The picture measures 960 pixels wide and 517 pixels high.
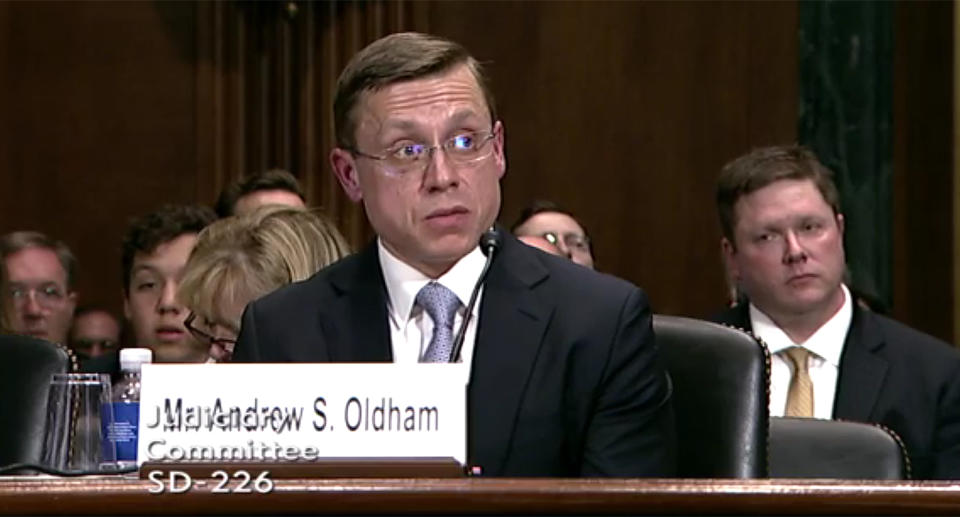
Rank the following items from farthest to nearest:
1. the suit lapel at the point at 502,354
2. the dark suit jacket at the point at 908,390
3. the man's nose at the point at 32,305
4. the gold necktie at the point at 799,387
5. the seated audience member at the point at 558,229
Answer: the man's nose at the point at 32,305
the seated audience member at the point at 558,229
the gold necktie at the point at 799,387
the dark suit jacket at the point at 908,390
the suit lapel at the point at 502,354

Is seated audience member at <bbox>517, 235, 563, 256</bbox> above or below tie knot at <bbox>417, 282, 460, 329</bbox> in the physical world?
above

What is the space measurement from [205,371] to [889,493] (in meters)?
0.79

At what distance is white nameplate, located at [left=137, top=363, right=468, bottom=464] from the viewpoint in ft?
7.09

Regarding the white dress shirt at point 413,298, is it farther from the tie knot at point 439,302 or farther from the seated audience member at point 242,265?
the seated audience member at point 242,265

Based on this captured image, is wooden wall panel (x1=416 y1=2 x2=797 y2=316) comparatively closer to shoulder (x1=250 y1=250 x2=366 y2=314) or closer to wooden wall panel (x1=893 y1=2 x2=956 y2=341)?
wooden wall panel (x1=893 y1=2 x2=956 y2=341)

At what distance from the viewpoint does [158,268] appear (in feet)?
16.1

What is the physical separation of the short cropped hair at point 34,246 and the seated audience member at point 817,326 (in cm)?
189

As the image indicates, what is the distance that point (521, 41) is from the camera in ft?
19.8

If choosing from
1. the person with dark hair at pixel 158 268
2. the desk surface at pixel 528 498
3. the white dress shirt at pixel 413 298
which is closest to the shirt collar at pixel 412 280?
the white dress shirt at pixel 413 298

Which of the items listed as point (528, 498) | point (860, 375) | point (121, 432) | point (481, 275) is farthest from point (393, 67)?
point (860, 375)

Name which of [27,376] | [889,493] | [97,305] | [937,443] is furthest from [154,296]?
[889,493]

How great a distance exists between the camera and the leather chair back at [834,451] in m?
3.05

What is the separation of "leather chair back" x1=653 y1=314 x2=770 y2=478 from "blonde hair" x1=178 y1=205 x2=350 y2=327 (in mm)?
838

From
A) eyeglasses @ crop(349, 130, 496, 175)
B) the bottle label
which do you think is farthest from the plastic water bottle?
eyeglasses @ crop(349, 130, 496, 175)
